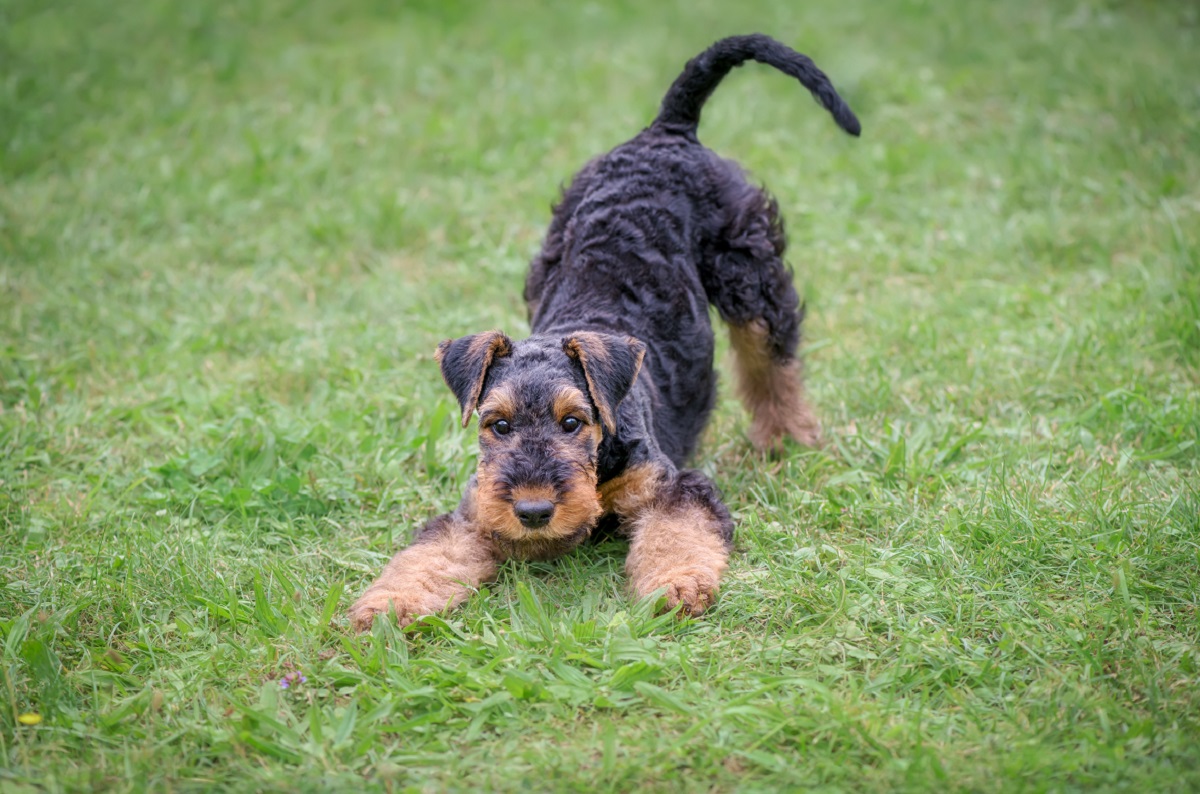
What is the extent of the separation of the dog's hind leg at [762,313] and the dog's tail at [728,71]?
0.52 meters

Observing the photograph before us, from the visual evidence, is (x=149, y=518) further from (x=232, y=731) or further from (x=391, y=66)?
(x=391, y=66)

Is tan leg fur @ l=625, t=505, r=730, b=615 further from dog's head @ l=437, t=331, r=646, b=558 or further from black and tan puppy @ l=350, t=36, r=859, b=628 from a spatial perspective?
dog's head @ l=437, t=331, r=646, b=558

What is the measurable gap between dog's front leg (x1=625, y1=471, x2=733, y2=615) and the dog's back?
0.47m

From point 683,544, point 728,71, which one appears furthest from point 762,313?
point 683,544

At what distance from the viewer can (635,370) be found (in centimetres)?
405

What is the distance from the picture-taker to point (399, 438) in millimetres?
5234

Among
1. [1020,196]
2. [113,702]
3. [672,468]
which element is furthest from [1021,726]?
[1020,196]

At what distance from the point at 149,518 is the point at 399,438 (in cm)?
122

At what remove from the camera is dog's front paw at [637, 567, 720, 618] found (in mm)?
3695

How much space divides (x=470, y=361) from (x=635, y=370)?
653 mm

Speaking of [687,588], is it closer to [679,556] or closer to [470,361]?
[679,556]

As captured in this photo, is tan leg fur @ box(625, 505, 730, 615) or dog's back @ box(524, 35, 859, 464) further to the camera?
dog's back @ box(524, 35, 859, 464)

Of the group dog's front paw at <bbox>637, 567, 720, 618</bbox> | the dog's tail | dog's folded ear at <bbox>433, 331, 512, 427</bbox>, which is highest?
the dog's tail

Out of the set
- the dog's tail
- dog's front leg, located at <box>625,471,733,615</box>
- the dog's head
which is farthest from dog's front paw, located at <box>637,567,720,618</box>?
the dog's tail
